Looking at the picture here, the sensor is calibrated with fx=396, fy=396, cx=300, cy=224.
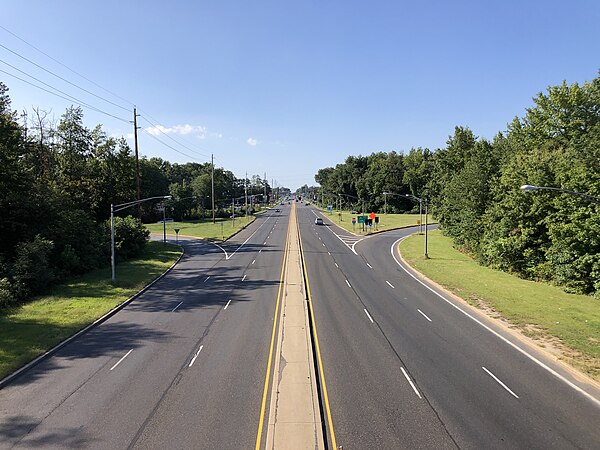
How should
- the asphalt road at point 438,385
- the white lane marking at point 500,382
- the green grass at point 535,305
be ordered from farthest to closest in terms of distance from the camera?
the green grass at point 535,305 < the white lane marking at point 500,382 < the asphalt road at point 438,385

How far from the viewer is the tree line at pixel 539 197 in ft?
92.1

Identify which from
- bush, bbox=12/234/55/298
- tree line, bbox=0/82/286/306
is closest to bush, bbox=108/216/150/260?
tree line, bbox=0/82/286/306

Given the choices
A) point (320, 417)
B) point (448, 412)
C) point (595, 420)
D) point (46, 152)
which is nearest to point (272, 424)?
point (320, 417)

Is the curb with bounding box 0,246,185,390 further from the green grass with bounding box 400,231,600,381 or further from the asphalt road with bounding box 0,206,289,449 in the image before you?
the green grass with bounding box 400,231,600,381

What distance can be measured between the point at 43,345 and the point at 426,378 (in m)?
16.0

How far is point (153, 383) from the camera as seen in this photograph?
44.1 feet

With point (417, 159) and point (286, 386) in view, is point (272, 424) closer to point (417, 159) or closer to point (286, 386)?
point (286, 386)

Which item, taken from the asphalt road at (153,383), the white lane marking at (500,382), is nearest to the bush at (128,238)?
the asphalt road at (153,383)

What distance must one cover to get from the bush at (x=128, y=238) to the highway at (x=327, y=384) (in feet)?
65.0

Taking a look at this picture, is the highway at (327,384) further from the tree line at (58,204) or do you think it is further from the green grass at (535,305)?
the tree line at (58,204)

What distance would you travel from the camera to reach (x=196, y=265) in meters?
40.6

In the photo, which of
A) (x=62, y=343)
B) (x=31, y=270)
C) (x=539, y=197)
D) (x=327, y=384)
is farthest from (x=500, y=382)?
(x=31, y=270)

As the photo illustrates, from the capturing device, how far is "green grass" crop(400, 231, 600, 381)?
55.1ft

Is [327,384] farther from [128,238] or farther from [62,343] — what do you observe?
[128,238]
